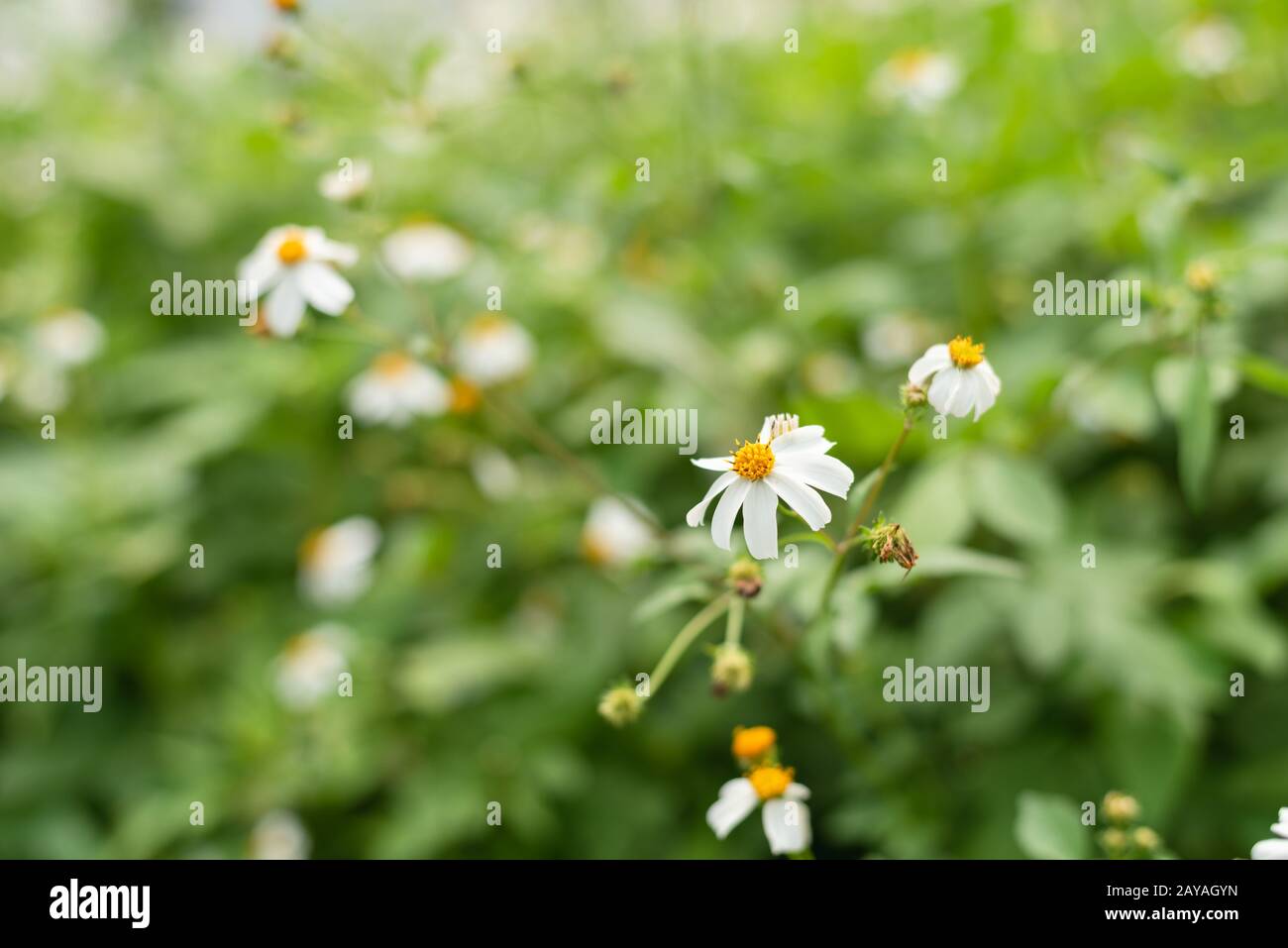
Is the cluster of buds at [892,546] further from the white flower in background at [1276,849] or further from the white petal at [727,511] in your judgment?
the white flower in background at [1276,849]

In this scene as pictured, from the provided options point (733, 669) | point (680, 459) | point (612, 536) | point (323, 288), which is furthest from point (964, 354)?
point (680, 459)

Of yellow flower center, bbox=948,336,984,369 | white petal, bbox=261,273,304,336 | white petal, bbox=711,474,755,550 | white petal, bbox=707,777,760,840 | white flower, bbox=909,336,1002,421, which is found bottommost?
white petal, bbox=707,777,760,840

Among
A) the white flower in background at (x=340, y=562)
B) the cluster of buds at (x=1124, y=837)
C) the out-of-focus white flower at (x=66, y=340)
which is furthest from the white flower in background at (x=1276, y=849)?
the out-of-focus white flower at (x=66, y=340)

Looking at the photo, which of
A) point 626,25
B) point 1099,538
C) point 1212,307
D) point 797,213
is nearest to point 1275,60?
point 797,213

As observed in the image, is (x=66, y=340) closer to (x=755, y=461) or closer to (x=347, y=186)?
(x=347, y=186)

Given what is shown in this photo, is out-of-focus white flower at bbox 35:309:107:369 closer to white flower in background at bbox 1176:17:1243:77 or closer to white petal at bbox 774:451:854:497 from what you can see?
white petal at bbox 774:451:854:497

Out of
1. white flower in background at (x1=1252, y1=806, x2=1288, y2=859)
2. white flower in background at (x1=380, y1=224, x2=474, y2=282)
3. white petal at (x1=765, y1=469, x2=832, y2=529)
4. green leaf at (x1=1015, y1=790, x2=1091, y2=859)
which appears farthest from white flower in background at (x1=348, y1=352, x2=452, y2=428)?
white flower in background at (x1=1252, y1=806, x2=1288, y2=859)

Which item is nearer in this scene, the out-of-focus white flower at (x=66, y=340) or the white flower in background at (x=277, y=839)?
the white flower in background at (x=277, y=839)
